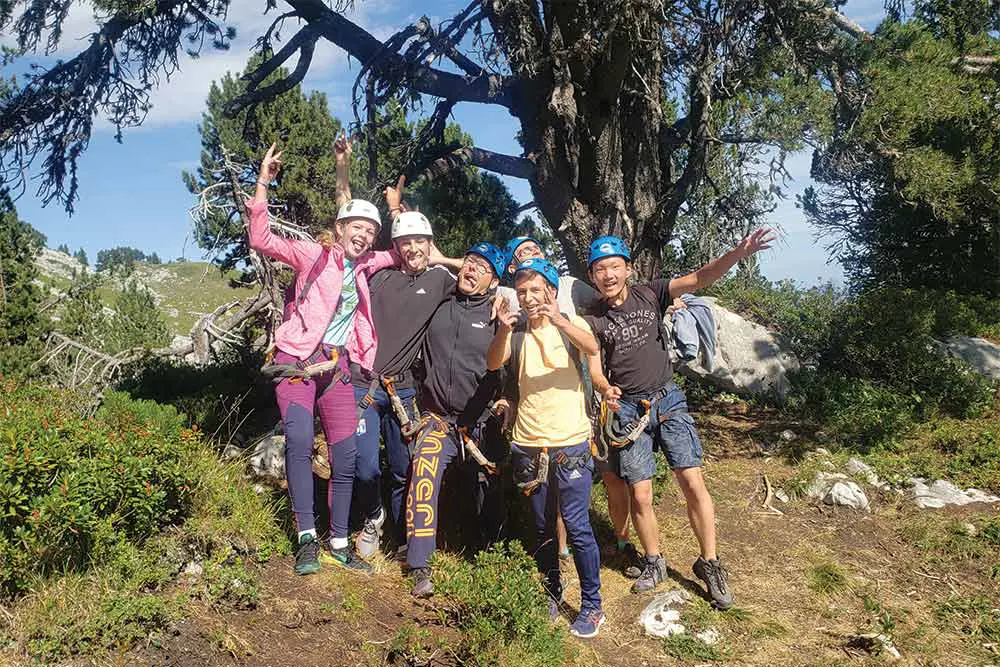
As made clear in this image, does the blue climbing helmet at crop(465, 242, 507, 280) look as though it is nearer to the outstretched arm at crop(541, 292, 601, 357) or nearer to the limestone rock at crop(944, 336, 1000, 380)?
the outstretched arm at crop(541, 292, 601, 357)

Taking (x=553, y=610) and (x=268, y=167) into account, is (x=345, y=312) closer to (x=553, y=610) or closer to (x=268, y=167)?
(x=268, y=167)

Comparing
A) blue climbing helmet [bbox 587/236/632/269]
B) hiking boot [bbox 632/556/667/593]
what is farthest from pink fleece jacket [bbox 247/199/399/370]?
hiking boot [bbox 632/556/667/593]

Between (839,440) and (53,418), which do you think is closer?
(53,418)

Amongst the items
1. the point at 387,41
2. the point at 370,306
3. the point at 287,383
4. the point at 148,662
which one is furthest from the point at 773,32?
the point at 148,662

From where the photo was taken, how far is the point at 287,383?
4344mm

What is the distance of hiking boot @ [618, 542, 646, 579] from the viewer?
512 cm

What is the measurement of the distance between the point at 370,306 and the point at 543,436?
1.53 metres

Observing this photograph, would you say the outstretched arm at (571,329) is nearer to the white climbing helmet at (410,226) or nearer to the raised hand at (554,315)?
the raised hand at (554,315)

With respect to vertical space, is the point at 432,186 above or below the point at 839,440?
above

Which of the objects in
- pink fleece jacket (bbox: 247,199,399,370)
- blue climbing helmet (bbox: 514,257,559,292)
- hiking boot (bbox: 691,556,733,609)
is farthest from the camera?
hiking boot (bbox: 691,556,733,609)

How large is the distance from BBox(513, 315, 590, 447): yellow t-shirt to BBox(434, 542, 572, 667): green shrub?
0.67m

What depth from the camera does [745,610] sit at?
4.74m

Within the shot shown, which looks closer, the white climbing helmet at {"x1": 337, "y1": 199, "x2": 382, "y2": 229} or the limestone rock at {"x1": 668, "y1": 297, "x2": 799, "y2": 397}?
the white climbing helmet at {"x1": 337, "y1": 199, "x2": 382, "y2": 229}

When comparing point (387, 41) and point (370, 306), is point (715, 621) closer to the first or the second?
point (370, 306)
